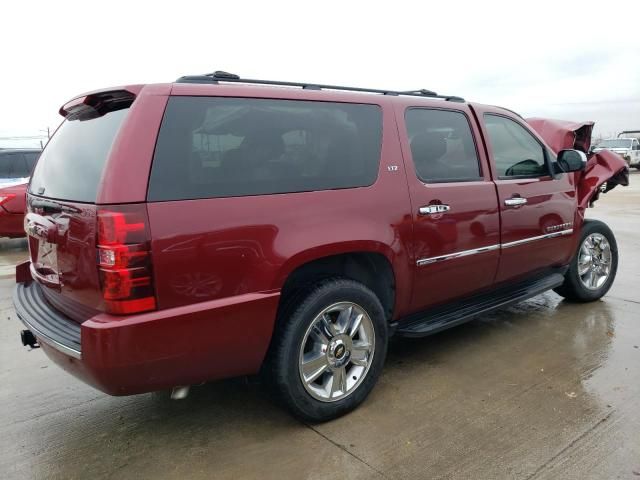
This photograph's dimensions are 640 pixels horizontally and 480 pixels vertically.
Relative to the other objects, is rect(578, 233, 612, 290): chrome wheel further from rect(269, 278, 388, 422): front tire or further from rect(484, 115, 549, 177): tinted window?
rect(269, 278, 388, 422): front tire

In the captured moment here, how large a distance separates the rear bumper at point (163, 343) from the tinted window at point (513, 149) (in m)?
2.30

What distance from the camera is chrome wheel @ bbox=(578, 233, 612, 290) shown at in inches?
189

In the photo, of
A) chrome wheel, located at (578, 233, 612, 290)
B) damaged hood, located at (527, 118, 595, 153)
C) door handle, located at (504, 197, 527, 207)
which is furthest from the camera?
damaged hood, located at (527, 118, 595, 153)

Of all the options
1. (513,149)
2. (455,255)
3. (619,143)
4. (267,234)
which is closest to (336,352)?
(267,234)

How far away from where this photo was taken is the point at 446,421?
2854mm

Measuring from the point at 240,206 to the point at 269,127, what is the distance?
0.51 metres

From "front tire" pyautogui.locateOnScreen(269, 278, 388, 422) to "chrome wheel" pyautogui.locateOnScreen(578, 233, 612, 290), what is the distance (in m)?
2.73

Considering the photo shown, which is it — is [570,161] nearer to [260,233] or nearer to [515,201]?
[515,201]

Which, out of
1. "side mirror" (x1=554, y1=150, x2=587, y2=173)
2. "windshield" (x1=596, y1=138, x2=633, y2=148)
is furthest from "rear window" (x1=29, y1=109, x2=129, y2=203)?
"windshield" (x1=596, y1=138, x2=633, y2=148)

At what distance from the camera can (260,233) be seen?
248cm

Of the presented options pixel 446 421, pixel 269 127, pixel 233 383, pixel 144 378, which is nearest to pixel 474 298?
pixel 446 421

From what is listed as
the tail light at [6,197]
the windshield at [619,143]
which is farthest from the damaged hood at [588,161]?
the windshield at [619,143]

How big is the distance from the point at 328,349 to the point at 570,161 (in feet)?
9.24

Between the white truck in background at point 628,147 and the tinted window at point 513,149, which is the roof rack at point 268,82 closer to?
the tinted window at point 513,149
